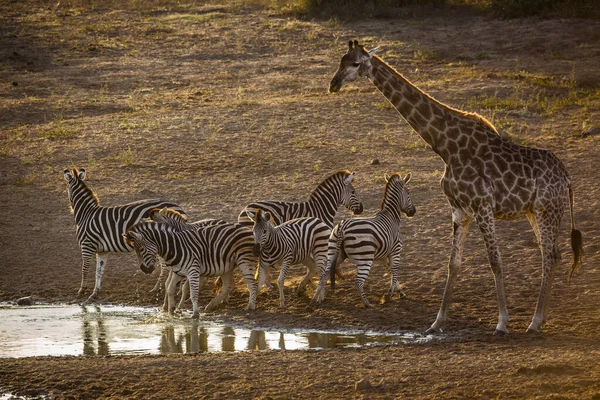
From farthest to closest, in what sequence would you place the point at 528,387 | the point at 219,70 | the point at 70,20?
the point at 70,20 → the point at 219,70 → the point at 528,387

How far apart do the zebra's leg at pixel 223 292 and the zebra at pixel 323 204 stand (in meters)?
1.07

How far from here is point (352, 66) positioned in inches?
410

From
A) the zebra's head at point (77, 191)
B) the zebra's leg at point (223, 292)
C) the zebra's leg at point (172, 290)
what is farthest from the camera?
the zebra's head at point (77, 191)

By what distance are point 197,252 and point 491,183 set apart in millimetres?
3460

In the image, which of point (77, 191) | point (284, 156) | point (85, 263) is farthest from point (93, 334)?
point (284, 156)

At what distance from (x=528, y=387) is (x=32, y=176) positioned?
1120 cm

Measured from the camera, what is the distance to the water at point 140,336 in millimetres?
9859

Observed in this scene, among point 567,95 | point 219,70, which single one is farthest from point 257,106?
point 567,95

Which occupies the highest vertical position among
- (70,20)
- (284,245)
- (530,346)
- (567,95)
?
(70,20)

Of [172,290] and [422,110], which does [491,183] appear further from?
[172,290]

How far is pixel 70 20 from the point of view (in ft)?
94.8

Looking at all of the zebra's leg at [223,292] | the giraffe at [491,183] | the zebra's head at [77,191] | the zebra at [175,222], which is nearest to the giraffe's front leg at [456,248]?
the giraffe at [491,183]

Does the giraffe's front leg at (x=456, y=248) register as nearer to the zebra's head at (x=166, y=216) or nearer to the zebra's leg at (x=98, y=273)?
the zebra's head at (x=166, y=216)

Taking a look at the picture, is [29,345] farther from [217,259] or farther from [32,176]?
[32,176]
